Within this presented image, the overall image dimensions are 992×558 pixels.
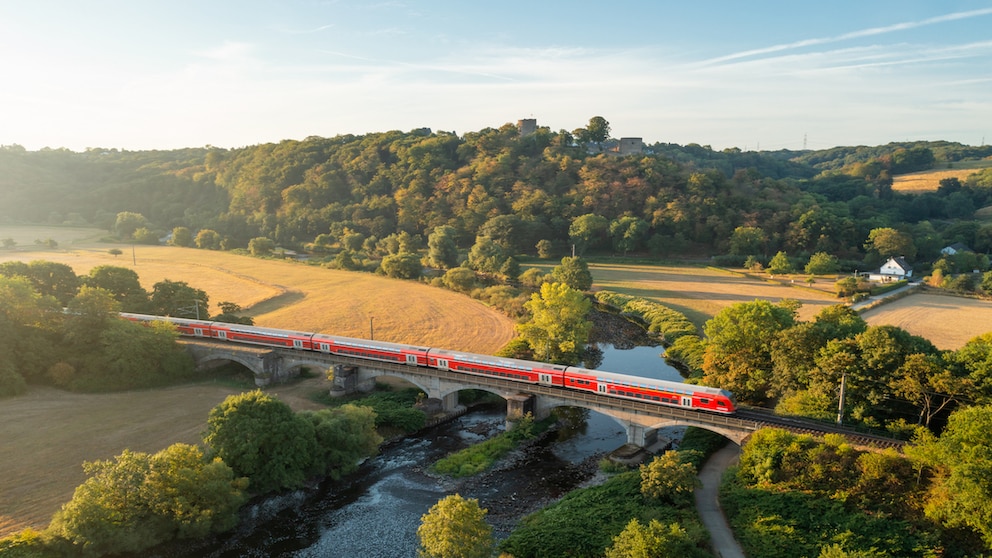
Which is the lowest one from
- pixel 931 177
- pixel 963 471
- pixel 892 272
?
pixel 892 272

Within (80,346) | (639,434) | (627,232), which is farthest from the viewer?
(627,232)

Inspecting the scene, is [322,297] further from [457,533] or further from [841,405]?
[841,405]

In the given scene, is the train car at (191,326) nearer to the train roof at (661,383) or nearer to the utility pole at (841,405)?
the train roof at (661,383)

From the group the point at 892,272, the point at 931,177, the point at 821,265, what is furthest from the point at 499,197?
the point at 931,177

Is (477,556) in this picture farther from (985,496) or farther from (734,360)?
(734,360)

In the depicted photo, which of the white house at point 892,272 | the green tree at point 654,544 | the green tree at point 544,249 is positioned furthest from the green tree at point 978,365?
the green tree at point 544,249

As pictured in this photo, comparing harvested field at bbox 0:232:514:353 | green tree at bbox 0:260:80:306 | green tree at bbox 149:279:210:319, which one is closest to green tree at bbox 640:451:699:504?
harvested field at bbox 0:232:514:353
